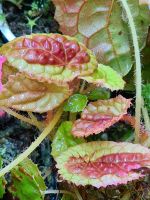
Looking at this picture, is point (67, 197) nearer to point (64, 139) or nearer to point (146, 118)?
point (64, 139)

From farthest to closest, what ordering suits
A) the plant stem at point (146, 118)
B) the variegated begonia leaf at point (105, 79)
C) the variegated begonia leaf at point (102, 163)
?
the plant stem at point (146, 118) < the variegated begonia leaf at point (105, 79) < the variegated begonia leaf at point (102, 163)

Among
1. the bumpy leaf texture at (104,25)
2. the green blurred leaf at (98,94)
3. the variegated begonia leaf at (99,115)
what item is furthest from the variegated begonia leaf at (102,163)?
the bumpy leaf texture at (104,25)

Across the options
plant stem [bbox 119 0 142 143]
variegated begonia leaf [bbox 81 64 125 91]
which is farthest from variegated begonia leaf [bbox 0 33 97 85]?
plant stem [bbox 119 0 142 143]

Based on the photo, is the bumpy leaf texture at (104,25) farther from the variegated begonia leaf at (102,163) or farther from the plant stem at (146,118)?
the variegated begonia leaf at (102,163)

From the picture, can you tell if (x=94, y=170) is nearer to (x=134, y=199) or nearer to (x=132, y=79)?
(x=134, y=199)

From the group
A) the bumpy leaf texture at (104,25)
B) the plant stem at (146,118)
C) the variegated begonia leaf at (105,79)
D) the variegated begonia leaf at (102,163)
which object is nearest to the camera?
the variegated begonia leaf at (102,163)

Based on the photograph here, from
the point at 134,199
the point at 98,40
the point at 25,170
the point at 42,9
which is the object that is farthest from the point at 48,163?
the point at 42,9

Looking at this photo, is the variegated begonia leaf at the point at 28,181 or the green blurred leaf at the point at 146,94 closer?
the variegated begonia leaf at the point at 28,181
